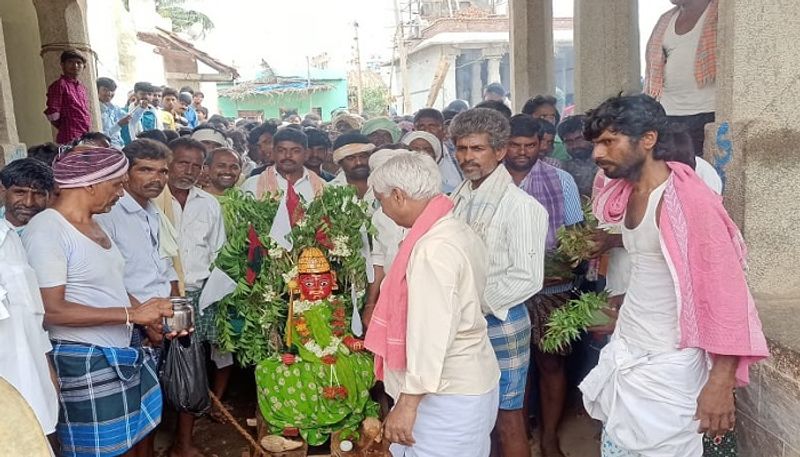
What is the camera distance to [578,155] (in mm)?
5152

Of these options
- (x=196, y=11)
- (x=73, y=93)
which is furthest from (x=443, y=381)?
(x=196, y=11)

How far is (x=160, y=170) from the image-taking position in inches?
141

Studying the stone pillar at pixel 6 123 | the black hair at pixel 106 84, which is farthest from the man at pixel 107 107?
the stone pillar at pixel 6 123

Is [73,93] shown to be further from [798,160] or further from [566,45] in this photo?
[566,45]

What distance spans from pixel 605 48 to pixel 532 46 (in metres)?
2.20

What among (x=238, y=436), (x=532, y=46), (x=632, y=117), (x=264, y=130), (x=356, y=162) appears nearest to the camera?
(x=632, y=117)

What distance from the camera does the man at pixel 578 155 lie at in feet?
16.0

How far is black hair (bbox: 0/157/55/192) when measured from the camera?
3035mm

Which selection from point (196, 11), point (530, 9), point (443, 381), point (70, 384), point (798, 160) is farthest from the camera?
point (196, 11)

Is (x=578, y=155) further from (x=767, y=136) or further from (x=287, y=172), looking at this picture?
(x=287, y=172)

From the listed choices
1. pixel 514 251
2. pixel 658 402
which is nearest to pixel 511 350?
pixel 514 251

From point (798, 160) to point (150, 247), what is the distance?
3.50 metres

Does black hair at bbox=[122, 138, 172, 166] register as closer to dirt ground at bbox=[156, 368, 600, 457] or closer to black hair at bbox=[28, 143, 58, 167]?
black hair at bbox=[28, 143, 58, 167]

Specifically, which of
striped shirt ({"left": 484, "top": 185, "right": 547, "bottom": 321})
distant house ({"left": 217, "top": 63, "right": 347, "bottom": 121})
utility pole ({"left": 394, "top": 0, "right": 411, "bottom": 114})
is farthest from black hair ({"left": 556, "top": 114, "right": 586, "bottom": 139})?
distant house ({"left": 217, "top": 63, "right": 347, "bottom": 121})
